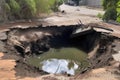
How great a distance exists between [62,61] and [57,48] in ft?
10.3

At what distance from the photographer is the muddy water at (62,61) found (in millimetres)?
14164

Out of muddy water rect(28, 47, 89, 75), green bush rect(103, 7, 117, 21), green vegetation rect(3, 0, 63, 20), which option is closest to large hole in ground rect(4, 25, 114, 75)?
muddy water rect(28, 47, 89, 75)

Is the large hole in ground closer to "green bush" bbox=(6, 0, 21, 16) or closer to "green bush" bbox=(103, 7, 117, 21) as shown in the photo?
"green bush" bbox=(6, 0, 21, 16)

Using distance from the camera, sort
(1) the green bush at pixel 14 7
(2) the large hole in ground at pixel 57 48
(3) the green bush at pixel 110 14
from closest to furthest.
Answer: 1. (2) the large hole in ground at pixel 57 48
2. (1) the green bush at pixel 14 7
3. (3) the green bush at pixel 110 14

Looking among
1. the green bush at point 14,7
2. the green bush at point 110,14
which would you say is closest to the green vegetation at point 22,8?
the green bush at point 14,7

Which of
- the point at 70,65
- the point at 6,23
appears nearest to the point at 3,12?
the point at 6,23

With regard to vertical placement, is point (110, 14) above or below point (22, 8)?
below

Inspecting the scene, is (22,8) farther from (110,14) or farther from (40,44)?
(110,14)

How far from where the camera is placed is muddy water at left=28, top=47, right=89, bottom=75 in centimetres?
1416

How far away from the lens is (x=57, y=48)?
19.0 meters

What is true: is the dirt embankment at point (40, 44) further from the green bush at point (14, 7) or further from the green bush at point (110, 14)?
the green bush at point (110, 14)

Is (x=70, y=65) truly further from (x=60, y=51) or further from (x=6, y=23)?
(x=6, y=23)

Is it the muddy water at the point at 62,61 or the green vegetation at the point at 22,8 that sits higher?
the green vegetation at the point at 22,8

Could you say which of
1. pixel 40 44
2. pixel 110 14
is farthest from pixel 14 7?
pixel 110 14
